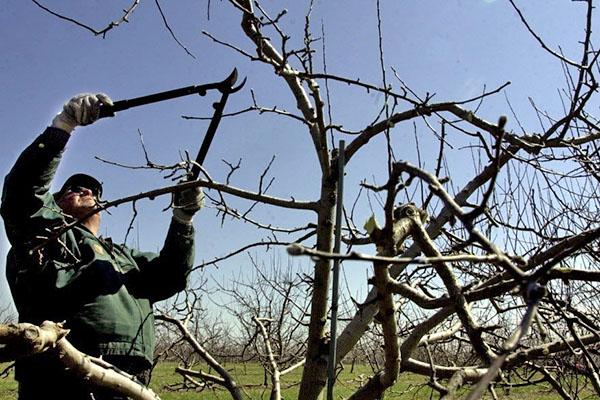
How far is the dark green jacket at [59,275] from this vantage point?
226 cm

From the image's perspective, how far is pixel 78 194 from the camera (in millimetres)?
2871

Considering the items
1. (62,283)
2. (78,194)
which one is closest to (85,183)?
(78,194)

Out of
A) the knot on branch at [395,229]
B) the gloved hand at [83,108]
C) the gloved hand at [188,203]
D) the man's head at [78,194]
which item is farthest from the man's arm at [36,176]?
the knot on branch at [395,229]

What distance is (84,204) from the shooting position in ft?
9.30

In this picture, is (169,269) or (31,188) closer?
(31,188)

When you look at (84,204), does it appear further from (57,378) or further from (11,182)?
(57,378)

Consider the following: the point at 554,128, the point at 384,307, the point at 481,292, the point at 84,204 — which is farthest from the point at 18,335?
the point at 554,128

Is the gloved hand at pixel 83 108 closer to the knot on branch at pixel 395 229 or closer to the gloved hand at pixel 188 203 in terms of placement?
the gloved hand at pixel 188 203

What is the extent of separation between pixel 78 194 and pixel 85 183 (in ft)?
0.49

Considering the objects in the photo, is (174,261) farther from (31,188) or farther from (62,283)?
(31,188)

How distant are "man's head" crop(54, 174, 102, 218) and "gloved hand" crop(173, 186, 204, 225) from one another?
401 millimetres

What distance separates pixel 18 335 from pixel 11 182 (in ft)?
3.22

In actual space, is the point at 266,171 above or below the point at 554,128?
below

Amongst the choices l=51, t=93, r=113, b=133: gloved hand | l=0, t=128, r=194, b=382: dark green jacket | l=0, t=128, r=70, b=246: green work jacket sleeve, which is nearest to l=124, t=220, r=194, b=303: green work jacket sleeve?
l=0, t=128, r=194, b=382: dark green jacket
